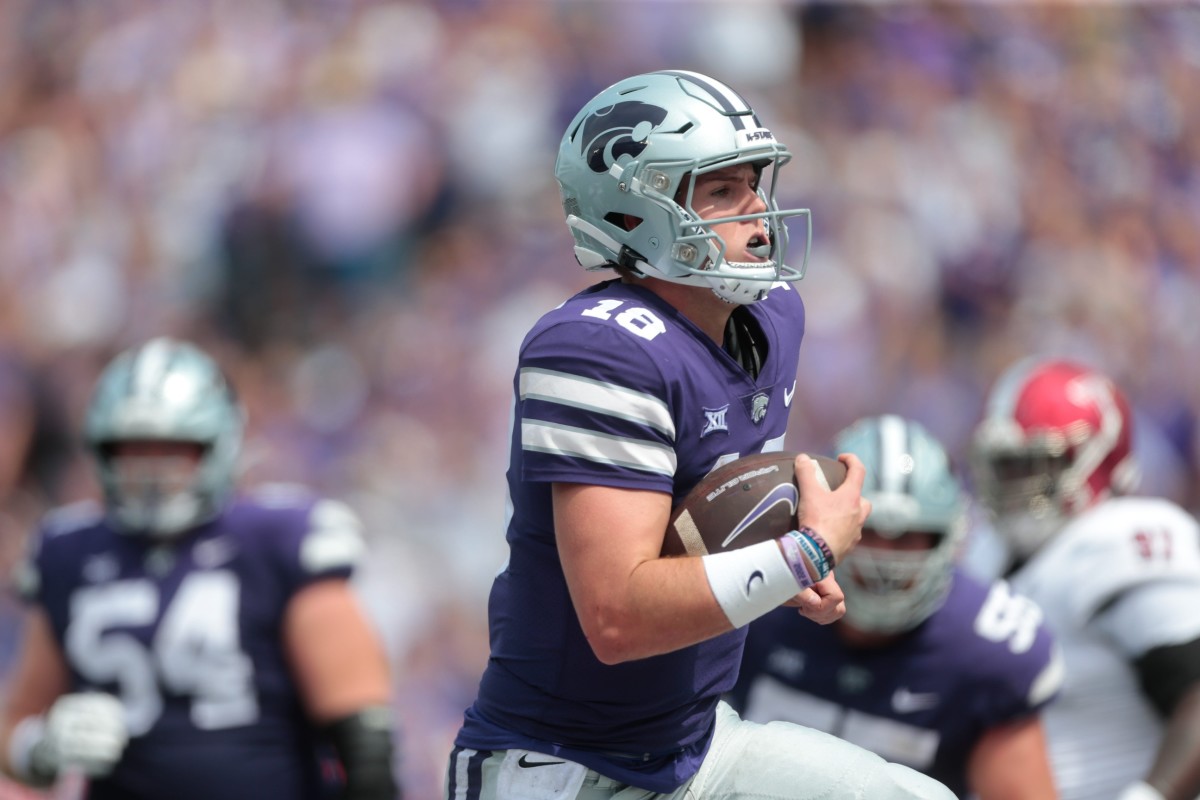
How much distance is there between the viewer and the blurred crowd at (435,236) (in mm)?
7281

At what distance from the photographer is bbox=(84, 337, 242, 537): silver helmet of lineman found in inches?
165

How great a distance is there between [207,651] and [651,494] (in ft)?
6.64

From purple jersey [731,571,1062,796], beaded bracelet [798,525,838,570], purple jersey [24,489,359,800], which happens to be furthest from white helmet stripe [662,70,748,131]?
purple jersey [24,489,359,800]

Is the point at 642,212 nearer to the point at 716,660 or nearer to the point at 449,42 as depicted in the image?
the point at 716,660

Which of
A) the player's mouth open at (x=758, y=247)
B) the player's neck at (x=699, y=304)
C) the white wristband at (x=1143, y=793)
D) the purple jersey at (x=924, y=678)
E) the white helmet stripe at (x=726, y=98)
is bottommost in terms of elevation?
the white wristband at (x=1143, y=793)

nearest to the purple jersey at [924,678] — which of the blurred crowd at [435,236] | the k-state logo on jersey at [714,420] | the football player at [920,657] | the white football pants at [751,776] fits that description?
the football player at [920,657]

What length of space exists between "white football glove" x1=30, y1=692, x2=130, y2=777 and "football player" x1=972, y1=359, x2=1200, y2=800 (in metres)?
2.29

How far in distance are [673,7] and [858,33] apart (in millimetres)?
1105

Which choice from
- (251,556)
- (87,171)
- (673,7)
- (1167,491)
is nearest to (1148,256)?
(1167,491)

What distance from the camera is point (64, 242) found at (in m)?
7.46

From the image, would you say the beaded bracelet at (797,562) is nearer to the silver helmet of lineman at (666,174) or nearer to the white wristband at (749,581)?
the white wristband at (749,581)

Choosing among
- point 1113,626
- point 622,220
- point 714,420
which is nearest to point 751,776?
point 714,420

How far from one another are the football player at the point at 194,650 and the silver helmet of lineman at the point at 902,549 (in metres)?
1.20

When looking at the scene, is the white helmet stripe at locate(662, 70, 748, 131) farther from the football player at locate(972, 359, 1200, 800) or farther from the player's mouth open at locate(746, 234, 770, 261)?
the football player at locate(972, 359, 1200, 800)
